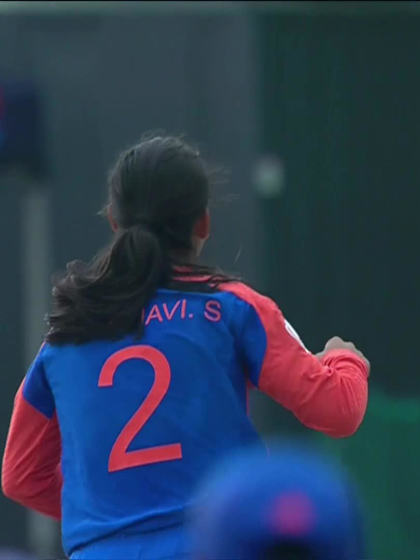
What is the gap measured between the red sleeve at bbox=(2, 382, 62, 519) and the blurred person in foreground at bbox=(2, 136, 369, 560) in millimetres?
10

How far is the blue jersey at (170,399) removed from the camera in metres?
2.34

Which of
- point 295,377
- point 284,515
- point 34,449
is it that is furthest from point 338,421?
point 284,515

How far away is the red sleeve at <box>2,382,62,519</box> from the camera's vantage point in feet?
8.44

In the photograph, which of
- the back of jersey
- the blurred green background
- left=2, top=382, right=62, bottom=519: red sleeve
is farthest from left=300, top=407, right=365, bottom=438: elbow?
the blurred green background

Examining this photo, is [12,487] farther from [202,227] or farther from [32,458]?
[202,227]

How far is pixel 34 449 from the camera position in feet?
8.54

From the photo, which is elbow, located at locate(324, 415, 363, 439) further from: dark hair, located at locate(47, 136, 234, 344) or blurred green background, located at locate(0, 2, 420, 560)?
blurred green background, located at locate(0, 2, 420, 560)

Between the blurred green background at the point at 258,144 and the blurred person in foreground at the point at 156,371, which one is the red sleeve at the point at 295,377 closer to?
the blurred person in foreground at the point at 156,371

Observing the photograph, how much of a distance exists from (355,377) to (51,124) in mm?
6621

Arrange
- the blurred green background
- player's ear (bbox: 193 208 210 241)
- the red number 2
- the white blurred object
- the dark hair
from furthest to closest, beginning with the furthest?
the white blurred object < the blurred green background < player's ear (bbox: 193 208 210 241) < the dark hair < the red number 2

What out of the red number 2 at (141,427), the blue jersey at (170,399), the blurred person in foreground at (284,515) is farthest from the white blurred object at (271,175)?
the blurred person in foreground at (284,515)

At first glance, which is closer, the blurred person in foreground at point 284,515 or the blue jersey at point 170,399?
the blurred person in foreground at point 284,515

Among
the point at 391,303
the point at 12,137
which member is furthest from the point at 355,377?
the point at 12,137

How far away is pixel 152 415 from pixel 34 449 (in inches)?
14.4
